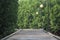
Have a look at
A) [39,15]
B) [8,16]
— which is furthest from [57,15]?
[39,15]

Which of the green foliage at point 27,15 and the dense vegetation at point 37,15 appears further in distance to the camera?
the green foliage at point 27,15

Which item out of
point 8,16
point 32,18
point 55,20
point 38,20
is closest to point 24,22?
point 32,18

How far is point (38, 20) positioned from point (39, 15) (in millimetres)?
1418

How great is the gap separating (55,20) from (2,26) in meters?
9.35

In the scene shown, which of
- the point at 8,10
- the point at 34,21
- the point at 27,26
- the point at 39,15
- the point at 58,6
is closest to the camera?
the point at 8,10

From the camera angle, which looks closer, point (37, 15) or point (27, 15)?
point (37, 15)

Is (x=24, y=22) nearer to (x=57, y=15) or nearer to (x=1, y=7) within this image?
(x=57, y=15)

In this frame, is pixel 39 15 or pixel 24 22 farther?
pixel 24 22

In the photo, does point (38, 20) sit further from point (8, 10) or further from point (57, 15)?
point (8, 10)

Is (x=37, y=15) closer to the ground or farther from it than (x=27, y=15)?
closer to the ground

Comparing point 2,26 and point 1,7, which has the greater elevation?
point 1,7

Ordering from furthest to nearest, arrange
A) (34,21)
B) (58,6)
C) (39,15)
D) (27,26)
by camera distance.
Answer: (27,26), (34,21), (39,15), (58,6)

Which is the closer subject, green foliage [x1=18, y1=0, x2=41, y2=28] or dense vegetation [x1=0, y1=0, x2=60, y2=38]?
dense vegetation [x1=0, y1=0, x2=60, y2=38]

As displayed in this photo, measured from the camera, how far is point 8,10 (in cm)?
3303
